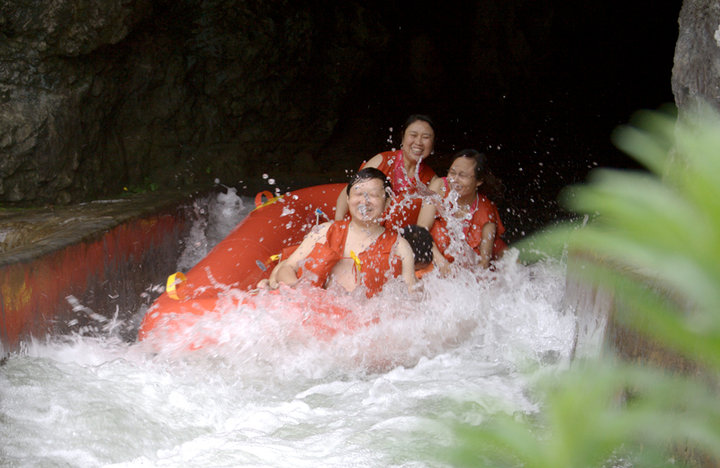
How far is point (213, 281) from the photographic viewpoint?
396 cm

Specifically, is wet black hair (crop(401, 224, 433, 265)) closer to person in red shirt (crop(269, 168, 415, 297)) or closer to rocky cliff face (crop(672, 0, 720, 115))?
person in red shirt (crop(269, 168, 415, 297))

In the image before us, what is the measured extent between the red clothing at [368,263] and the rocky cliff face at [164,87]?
7.05 feet

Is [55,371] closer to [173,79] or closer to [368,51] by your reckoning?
[173,79]

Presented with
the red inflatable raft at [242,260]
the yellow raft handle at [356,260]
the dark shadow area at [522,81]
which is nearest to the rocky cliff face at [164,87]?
the dark shadow area at [522,81]

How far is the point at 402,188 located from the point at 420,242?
0.65 meters

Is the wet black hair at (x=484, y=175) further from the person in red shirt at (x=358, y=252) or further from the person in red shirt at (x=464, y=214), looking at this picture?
the person in red shirt at (x=358, y=252)

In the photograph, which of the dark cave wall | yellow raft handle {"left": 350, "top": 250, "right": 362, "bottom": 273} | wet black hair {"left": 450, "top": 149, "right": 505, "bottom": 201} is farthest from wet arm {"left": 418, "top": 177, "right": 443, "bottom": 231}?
the dark cave wall

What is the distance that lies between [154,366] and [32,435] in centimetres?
82

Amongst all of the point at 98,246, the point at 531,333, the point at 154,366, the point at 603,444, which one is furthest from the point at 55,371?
the point at 603,444

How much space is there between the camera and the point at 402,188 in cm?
480

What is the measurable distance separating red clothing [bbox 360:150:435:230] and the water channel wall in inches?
58.9

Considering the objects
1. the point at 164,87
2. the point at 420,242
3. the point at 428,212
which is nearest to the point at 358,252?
the point at 420,242

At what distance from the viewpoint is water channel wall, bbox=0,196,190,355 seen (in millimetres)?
3178

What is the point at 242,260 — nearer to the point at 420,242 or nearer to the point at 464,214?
the point at 420,242
